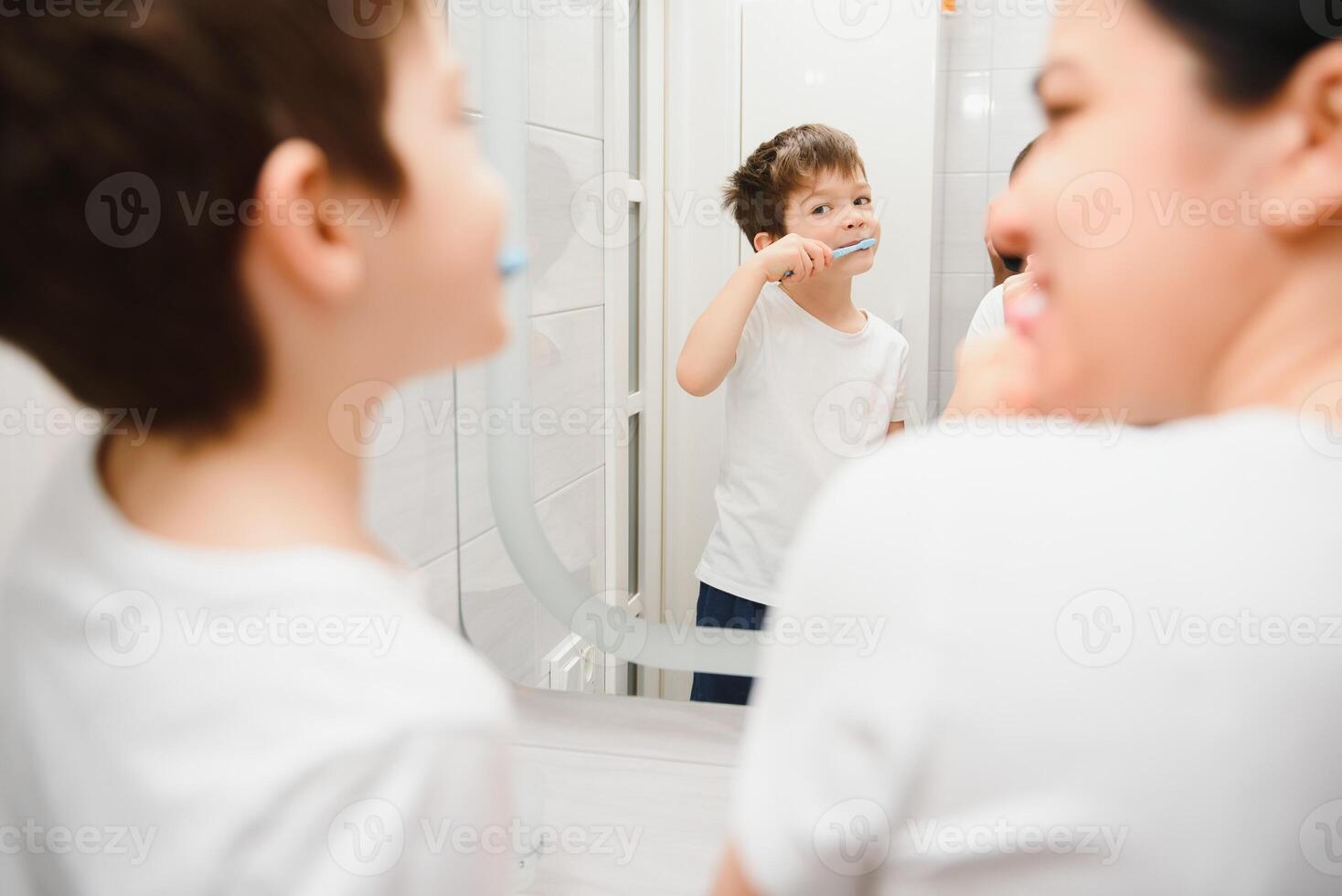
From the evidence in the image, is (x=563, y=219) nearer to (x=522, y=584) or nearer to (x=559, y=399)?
(x=559, y=399)

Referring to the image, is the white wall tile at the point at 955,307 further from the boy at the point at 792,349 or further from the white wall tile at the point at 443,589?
the white wall tile at the point at 443,589

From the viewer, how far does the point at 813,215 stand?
60 cm

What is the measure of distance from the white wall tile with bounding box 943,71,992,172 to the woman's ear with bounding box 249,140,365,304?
0.38 metres

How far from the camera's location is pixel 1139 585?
0.26 m

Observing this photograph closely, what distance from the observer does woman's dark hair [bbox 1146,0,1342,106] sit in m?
0.25

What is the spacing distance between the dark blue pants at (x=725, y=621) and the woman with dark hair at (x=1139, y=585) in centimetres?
38

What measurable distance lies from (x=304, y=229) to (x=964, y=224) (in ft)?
1.33

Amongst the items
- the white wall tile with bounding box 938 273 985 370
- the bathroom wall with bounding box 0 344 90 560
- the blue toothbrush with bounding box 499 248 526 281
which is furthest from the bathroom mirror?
the blue toothbrush with bounding box 499 248 526 281

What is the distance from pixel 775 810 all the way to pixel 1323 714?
0.46ft

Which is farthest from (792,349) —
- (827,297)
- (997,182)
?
(997,182)

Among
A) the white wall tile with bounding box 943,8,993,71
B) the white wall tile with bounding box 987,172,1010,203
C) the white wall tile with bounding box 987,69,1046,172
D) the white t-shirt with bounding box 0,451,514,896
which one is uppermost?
the white wall tile with bounding box 943,8,993,71

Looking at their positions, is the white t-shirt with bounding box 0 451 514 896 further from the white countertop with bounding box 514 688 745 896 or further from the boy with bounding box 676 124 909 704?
the boy with bounding box 676 124 909 704

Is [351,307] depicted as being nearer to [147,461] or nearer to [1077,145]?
[147,461]

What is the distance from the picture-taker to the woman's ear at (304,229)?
0.86 ft
